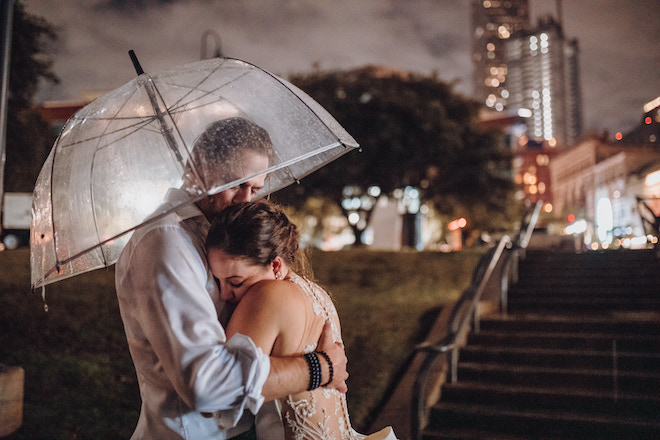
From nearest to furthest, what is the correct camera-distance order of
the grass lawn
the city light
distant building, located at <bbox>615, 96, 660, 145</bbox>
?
the grass lawn < distant building, located at <bbox>615, 96, 660, 145</bbox> < the city light

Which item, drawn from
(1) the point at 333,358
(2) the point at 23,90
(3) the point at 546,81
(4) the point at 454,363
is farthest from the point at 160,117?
(3) the point at 546,81

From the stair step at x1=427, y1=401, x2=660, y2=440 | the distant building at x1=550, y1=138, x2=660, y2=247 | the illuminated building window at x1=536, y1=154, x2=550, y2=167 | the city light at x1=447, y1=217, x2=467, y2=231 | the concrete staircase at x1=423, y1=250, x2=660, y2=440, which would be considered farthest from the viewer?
the illuminated building window at x1=536, y1=154, x2=550, y2=167

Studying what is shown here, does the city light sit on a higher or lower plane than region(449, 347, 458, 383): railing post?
higher

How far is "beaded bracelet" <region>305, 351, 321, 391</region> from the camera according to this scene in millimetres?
1676

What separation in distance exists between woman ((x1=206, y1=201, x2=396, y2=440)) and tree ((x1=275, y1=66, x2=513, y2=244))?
57.6 ft

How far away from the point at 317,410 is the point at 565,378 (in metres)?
5.62

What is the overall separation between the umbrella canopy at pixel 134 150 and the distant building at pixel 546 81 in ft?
650

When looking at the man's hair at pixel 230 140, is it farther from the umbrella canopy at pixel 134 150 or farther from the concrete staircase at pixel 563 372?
the concrete staircase at pixel 563 372

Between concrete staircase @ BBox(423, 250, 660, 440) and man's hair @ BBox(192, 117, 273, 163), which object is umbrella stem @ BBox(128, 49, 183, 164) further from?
concrete staircase @ BBox(423, 250, 660, 440)

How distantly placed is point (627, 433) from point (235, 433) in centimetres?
526

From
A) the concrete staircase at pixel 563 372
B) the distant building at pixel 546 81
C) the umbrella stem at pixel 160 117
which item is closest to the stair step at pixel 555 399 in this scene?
the concrete staircase at pixel 563 372

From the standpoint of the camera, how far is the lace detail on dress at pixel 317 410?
1785 mm

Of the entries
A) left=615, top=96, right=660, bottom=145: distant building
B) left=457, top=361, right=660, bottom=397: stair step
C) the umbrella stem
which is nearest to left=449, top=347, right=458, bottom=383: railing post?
left=457, top=361, right=660, bottom=397: stair step

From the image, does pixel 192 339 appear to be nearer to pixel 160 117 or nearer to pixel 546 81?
pixel 160 117
